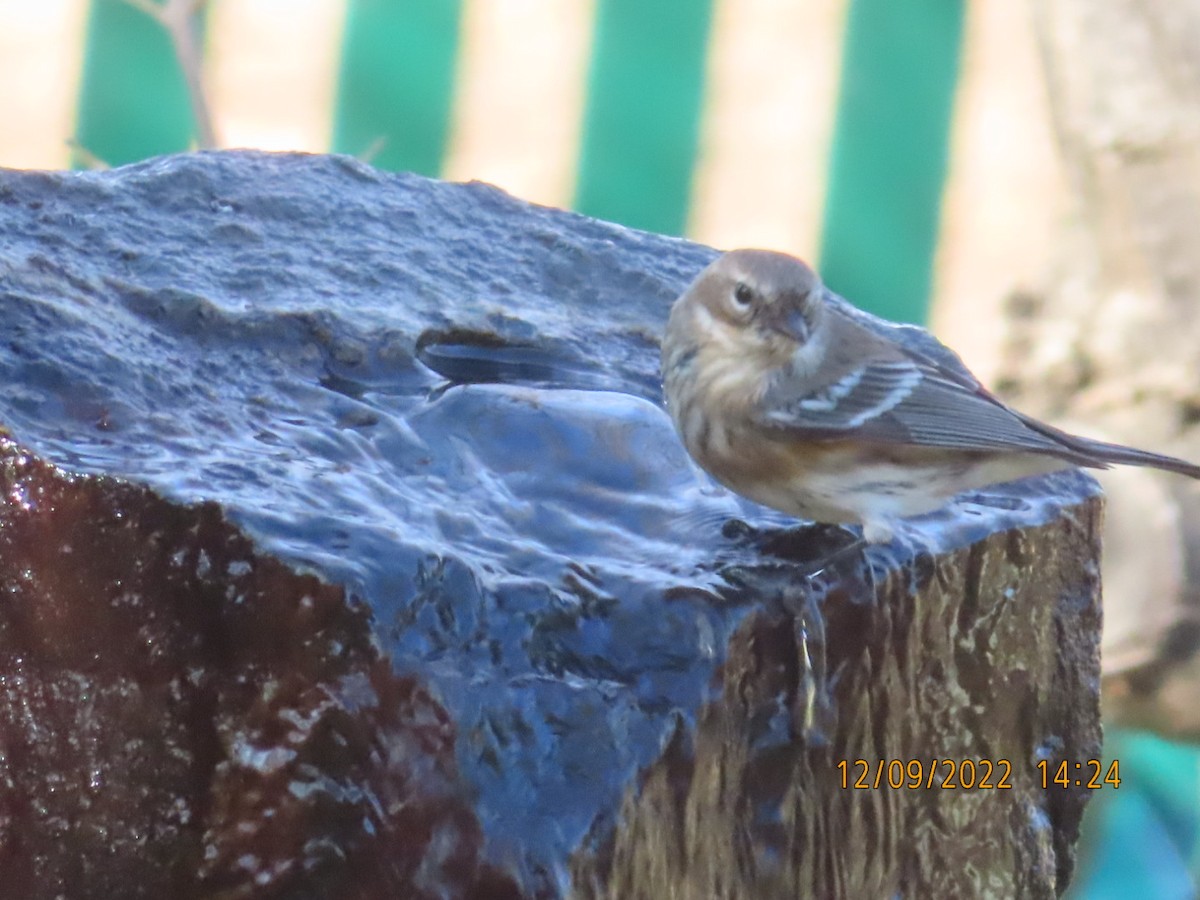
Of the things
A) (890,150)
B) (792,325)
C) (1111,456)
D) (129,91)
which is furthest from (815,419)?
(129,91)

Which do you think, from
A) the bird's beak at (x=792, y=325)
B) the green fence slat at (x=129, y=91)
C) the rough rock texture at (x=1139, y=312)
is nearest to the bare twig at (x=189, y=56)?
the green fence slat at (x=129, y=91)

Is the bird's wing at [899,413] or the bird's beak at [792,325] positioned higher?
the bird's beak at [792,325]

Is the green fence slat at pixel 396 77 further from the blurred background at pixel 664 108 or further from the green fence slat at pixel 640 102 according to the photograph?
the green fence slat at pixel 640 102

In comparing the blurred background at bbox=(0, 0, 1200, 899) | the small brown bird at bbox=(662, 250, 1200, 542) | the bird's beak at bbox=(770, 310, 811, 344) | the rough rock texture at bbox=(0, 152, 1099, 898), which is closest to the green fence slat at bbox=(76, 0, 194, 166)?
the blurred background at bbox=(0, 0, 1200, 899)

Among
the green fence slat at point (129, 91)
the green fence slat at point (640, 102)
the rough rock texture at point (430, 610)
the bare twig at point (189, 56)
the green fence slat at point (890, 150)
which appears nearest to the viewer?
the rough rock texture at point (430, 610)
